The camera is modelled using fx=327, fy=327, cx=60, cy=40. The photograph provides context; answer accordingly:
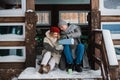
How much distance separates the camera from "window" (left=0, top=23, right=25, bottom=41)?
26.6ft

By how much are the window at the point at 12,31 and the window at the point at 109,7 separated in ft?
6.57

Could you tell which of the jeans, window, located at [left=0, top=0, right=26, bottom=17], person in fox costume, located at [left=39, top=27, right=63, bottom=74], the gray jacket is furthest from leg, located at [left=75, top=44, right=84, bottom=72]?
window, located at [left=0, top=0, right=26, bottom=17]

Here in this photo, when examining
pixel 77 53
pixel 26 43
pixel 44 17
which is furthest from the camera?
pixel 44 17

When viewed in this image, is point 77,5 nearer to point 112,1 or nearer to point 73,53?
point 112,1

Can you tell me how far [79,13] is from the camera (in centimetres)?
1295

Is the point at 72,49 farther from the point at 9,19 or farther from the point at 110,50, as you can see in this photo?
the point at 9,19

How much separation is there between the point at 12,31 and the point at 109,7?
250cm

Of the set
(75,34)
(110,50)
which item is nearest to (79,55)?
(75,34)

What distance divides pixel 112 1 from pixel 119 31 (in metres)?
0.78

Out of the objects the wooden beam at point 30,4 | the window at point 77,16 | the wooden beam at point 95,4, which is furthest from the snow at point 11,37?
the window at point 77,16

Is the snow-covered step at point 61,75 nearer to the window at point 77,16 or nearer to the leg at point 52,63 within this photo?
the leg at point 52,63

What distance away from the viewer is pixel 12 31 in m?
8.18

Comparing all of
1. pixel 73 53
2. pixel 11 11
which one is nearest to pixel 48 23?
pixel 11 11

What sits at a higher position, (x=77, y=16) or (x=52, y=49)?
(x=77, y=16)
